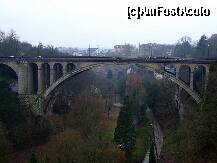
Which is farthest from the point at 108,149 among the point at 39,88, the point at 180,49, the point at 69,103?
the point at 180,49

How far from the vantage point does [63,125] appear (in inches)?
1180

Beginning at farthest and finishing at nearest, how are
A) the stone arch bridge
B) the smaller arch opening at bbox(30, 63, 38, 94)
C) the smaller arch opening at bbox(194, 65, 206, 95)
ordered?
1. the smaller arch opening at bbox(30, 63, 38, 94)
2. the stone arch bridge
3. the smaller arch opening at bbox(194, 65, 206, 95)

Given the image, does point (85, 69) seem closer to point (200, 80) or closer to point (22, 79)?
point (22, 79)

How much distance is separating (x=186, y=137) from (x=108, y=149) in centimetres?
406

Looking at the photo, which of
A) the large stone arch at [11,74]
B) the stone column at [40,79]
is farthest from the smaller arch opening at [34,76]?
the large stone arch at [11,74]

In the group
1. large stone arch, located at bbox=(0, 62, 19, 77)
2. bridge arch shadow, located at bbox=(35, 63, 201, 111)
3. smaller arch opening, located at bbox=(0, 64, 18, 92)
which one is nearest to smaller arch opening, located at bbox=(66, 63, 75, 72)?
bridge arch shadow, located at bbox=(35, 63, 201, 111)

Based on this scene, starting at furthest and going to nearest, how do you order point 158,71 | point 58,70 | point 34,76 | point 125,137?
point 58,70, point 34,76, point 158,71, point 125,137

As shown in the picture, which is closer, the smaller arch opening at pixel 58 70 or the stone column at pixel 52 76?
the stone column at pixel 52 76

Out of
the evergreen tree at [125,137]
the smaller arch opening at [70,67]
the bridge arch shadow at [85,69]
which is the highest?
the smaller arch opening at [70,67]

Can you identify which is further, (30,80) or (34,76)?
(34,76)

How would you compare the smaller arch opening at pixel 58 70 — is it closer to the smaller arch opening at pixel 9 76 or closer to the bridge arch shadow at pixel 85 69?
the bridge arch shadow at pixel 85 69

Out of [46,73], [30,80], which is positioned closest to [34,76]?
[46,73]

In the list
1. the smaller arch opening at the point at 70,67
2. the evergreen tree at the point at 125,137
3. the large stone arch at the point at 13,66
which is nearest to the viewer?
the evergreen tree at the point at 125,137

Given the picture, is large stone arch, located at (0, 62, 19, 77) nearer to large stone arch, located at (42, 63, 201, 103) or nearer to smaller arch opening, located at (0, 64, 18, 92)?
smaller arch opening, located at (0, 64, 18, 92)
